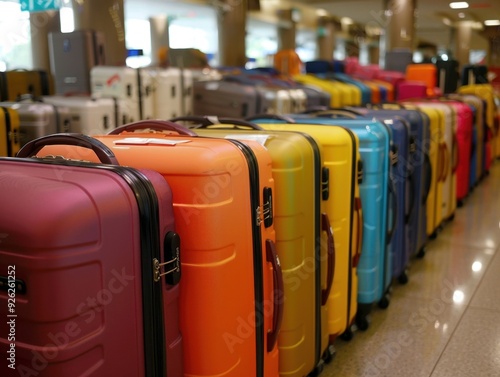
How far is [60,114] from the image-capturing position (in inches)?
134

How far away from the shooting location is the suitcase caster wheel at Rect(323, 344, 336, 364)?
89.2 inches

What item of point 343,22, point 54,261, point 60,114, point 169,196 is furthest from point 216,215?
point 343,22

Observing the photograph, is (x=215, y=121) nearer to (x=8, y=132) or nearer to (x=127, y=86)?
(x=8, y=132)

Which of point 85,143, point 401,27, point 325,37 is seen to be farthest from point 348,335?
point 325,37

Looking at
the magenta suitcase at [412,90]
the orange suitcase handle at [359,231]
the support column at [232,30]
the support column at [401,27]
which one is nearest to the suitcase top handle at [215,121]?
the orange suitcase handle at [359,231]

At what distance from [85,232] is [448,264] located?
2959mm

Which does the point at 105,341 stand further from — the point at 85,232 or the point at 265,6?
the point at 265,6

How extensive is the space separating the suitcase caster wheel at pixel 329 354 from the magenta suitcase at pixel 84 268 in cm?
108

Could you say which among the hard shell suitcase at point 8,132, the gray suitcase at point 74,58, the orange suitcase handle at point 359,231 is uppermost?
the gray suitcase at point 74,58

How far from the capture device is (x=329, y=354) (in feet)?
7.47

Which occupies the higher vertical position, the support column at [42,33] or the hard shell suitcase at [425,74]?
the support column at [42,33]

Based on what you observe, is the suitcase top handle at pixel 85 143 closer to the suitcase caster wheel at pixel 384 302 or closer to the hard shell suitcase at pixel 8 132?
the hard shell suitcase at pixel 8 132

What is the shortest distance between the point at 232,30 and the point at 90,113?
329 inches

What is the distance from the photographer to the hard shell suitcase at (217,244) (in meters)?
1.42
